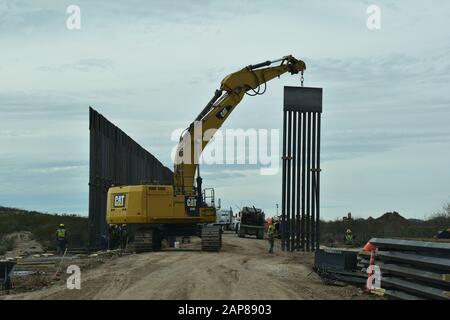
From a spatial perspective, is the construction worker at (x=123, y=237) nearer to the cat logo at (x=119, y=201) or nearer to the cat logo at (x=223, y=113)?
the cat logo at (x=119, y=201)

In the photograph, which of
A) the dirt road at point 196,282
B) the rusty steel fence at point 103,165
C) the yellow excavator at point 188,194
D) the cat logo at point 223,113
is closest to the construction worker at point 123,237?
the rusty steel fence at point 103,165

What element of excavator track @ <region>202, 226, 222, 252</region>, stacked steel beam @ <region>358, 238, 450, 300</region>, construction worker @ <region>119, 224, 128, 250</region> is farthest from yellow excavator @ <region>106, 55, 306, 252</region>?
stacked steel beam @ <region>358, 238, 450, 300</region>

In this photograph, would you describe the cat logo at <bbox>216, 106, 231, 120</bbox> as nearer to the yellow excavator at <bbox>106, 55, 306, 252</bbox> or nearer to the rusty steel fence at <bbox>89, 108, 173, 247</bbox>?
the yellow excavator at <bbox>106, 55, 306, 252</bbox>

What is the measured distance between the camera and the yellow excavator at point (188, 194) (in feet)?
88.4

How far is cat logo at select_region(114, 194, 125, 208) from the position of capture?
1070 inches

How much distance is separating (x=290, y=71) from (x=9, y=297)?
1898cm

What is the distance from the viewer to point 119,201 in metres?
27.4

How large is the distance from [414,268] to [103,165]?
23.5 m

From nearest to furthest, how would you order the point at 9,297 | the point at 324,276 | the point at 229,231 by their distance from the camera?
the point at 9,297, the point at 324,276, the point at 229,231

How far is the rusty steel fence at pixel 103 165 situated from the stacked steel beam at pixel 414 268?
1640 centimetres

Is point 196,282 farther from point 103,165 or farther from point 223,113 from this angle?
point 103,165
